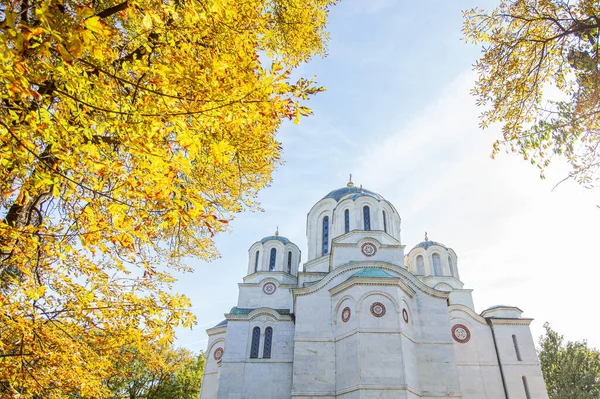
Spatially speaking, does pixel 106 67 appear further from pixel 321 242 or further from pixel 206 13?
pixel 321 242

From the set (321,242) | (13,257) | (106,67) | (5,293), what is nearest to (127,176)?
(106,67)

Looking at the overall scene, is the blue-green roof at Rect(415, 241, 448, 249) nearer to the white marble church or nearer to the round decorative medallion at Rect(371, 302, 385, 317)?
the white marble church

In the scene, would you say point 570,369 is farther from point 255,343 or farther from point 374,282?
point 255,343

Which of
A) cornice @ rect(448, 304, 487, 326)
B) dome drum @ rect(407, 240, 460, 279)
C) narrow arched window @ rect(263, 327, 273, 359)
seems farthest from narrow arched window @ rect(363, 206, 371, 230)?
narrow arched window @ rect(263, 327, 273, 359)

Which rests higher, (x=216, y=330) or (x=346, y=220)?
(x=346, y=220)

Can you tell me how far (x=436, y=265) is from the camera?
22391mm

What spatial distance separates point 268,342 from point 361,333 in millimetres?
5207

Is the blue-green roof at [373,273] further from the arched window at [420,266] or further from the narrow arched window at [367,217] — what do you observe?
the arched window at [420,266]

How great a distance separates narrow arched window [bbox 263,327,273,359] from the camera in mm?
16297

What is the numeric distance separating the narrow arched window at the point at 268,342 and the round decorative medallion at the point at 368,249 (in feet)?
18.3

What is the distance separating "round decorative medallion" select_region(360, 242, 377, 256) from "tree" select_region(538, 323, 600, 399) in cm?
1566

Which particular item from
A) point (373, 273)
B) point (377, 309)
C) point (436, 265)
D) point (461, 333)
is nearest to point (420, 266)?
point (436, 265)

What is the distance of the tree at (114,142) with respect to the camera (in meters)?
2.55

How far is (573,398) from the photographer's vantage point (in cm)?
2112
